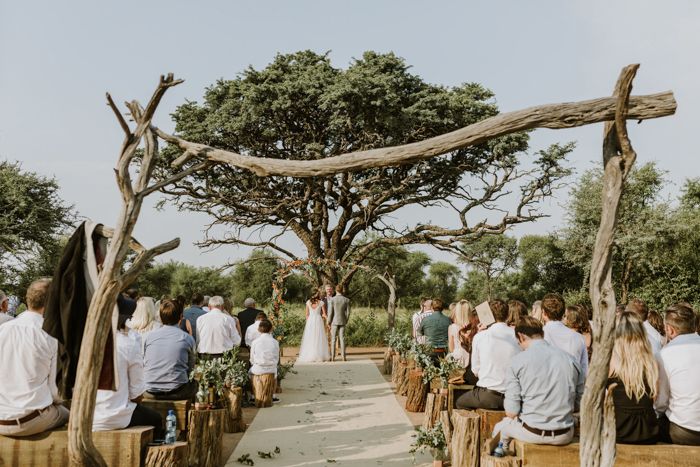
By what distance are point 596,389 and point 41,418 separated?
4477 millimetres

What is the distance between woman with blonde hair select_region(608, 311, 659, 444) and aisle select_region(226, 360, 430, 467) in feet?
9.59

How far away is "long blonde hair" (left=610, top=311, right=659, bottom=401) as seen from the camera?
522cm

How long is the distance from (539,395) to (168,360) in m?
4.59

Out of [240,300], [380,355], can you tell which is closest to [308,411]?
[380,355]

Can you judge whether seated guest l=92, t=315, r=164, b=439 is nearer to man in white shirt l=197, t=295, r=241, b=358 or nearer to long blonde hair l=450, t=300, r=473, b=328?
man in white shirt l=197, t=295, r=241, b=358

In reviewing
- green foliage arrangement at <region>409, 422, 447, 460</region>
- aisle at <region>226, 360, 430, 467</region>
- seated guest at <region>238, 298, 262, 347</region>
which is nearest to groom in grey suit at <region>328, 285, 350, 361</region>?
aisle at <region>226, 360, 430, 467</region>

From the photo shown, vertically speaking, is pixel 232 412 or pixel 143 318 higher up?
pixel 143 318

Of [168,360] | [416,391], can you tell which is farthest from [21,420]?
[416,391]

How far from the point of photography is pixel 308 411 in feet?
35.1

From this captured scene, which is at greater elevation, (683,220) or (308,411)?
(683,220)

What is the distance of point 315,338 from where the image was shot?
19031 millimetres

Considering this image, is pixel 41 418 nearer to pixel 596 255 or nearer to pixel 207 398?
pixel 207 398

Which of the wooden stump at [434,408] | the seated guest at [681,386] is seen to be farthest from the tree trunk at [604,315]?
the wooden stump at [434,408]

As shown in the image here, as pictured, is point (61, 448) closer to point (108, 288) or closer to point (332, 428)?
point (108, 288)
